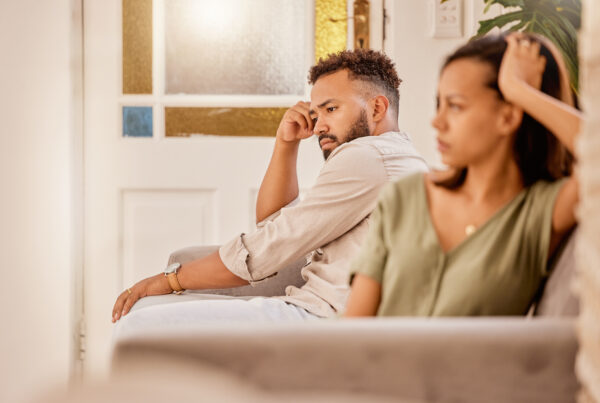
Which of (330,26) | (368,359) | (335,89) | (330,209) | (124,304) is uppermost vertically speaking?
(330,26)

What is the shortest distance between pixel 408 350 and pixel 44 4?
Result: 2362mm

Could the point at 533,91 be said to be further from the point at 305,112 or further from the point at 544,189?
the point at 305,112

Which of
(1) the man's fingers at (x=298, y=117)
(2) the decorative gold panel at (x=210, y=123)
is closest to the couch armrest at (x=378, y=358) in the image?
(1) the man's fingers at (x=298, y=117)

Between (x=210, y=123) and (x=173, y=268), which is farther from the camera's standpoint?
(x=210, y=123)

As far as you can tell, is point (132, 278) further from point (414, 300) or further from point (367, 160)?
point (414, 300)

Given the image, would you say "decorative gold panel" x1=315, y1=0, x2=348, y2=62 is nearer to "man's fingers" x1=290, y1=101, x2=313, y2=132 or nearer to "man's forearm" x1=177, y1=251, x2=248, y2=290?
"man's fingers" x1=290, y1=101, x2=313, y2=132

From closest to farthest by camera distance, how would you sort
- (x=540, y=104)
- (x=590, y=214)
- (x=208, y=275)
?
(x=590, y=214), (x=540, y=104), (x=208, y=275)

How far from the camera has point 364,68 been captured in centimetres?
182

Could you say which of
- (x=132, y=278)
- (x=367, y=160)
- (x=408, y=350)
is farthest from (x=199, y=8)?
(x=408, y=350)

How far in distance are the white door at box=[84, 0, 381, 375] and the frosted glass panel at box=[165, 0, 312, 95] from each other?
0.03 feet

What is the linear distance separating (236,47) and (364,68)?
46.1 inches

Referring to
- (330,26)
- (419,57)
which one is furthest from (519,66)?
(330,26)

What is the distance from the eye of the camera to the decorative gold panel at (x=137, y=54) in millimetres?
2863

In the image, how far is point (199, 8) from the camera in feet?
9.45
